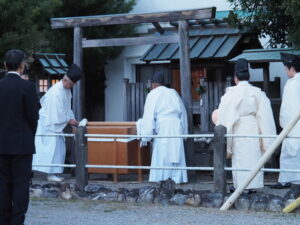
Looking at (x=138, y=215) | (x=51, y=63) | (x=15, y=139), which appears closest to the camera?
(x=15, y=139)

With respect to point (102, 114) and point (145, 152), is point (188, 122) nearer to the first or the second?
point (145, 152)

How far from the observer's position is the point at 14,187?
696cm

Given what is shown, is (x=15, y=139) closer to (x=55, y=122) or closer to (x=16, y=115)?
(x=16, y=115)

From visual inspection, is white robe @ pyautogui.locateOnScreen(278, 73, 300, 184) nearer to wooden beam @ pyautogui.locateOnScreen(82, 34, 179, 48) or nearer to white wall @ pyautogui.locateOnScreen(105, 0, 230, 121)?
wooden beam @ pyautogui.locateOnScreen(82, 34, 179, 48)

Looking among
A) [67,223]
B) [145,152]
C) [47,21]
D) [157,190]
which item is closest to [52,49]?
[47,21]

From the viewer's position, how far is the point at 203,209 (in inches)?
345

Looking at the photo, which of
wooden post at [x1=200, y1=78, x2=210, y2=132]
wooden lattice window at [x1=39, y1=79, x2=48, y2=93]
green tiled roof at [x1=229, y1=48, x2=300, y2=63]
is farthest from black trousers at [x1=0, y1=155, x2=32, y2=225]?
wooden lattice window at [x1=39, y1=79, x2=48, y2=93]

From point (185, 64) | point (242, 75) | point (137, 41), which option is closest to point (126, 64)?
point (137, 41)

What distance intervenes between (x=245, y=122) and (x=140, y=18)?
2856 millimetres

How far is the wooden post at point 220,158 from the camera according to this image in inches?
354

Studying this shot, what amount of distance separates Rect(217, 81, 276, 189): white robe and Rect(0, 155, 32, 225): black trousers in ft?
10.5

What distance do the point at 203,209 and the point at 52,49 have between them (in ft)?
25.7

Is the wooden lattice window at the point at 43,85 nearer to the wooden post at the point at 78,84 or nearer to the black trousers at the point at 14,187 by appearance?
the wooden post at the point at 78,84

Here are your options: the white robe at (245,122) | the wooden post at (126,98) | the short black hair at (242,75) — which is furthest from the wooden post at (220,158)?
the wooden post at (126,98)
